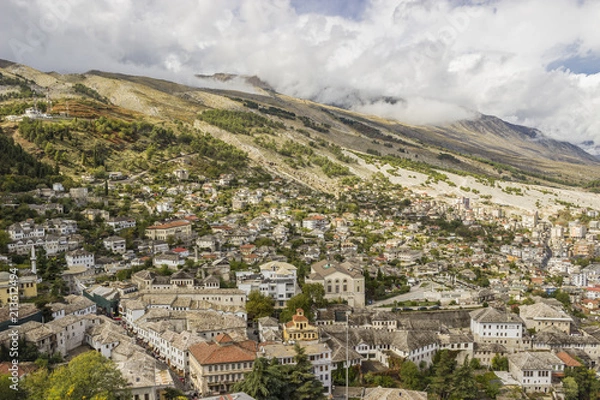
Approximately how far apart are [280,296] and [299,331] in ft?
26.1

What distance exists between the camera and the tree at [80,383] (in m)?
18.1

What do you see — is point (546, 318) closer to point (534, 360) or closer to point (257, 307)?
point (534, 360)

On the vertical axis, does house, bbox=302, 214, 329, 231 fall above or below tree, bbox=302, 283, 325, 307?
above

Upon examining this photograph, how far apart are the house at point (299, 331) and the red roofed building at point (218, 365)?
10.9ft

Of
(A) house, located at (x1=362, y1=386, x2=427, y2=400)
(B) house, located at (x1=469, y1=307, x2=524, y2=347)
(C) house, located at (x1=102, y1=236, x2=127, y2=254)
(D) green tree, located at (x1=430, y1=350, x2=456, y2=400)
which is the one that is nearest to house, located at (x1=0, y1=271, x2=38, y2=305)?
(C) house, located at (x1=102, y1=236, x2=127, y2=254)

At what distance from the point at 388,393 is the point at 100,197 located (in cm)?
4700

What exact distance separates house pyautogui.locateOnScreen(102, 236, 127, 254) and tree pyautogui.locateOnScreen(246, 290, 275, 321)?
17.4 metres

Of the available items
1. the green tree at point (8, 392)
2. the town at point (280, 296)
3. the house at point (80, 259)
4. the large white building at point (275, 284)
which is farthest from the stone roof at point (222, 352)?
the house at point (80, 259)

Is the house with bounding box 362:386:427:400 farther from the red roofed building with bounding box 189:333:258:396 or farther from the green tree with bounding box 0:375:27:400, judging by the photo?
the green tree with bounding box 0:375:27:400

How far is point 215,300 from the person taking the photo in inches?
1410

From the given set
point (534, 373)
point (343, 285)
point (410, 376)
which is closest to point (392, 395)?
point (410, 376)

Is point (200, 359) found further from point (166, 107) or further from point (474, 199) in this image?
point (166, 107)

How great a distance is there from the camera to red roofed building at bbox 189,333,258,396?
25.2 m

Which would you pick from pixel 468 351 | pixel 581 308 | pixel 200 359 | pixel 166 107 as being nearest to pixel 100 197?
pixel 200 359
